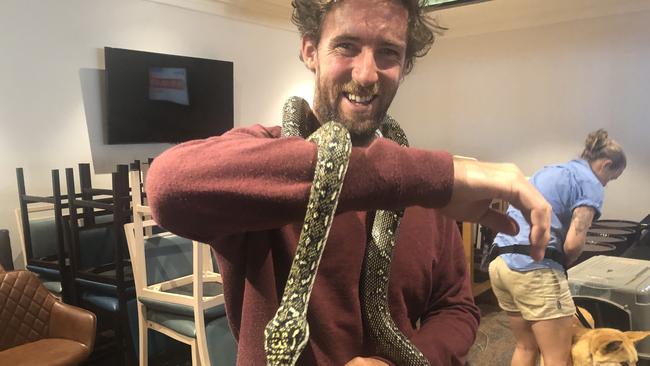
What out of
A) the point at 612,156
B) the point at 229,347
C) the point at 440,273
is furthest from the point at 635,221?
the point at 440,273

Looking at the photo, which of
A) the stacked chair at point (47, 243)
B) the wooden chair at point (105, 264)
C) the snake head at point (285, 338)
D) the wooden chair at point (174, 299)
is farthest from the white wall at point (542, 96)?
the snake head at point (285, 338)

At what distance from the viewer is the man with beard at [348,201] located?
1.79 ft

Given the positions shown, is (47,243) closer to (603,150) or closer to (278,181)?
(278,181)

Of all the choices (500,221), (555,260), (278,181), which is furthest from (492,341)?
(278,181)

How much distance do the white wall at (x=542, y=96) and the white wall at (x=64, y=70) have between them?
298 cm

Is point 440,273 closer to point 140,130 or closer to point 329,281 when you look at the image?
point 329,281

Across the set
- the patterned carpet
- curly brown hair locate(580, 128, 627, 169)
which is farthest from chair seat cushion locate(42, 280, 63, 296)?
curly brown hair locate(580, 128, 627, 169)

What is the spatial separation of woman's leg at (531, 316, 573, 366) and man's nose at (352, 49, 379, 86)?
2.30 meters

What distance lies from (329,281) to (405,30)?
47 cm

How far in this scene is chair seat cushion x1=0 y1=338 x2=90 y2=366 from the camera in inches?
92.4

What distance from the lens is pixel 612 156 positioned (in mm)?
2906

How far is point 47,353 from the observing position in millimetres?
2432

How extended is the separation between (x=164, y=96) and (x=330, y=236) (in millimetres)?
4263

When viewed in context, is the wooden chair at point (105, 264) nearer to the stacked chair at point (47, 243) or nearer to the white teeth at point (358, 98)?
the stacked chair at point (47, 243)
